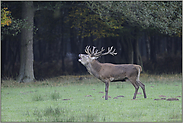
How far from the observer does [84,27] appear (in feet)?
80.7

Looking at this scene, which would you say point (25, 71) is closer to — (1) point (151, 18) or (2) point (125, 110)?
(1) point (151, 18)

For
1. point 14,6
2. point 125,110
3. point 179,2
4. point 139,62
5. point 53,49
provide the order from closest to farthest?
point 125,110 → point 179,2 → point 14,6 → point 139,62 → point 53,49

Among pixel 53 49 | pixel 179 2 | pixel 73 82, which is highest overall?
pixel 179 2

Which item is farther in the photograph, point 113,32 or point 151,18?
point 113,32

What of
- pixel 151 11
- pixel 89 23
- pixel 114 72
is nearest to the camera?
pixel 114 72

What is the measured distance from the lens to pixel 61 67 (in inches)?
1211

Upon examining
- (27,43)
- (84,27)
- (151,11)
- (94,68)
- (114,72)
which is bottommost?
(114,72)

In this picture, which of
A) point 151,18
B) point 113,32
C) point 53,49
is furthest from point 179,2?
point 53,49

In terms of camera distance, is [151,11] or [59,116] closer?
[59,116]

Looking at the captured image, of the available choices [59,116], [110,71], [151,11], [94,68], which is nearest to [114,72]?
[110,71]

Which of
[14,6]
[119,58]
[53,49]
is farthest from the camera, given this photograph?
[53,49]

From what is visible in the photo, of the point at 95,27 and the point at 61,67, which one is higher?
the point at 95,27

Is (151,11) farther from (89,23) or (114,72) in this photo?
(114,72)

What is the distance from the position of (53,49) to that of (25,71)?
14.2m
